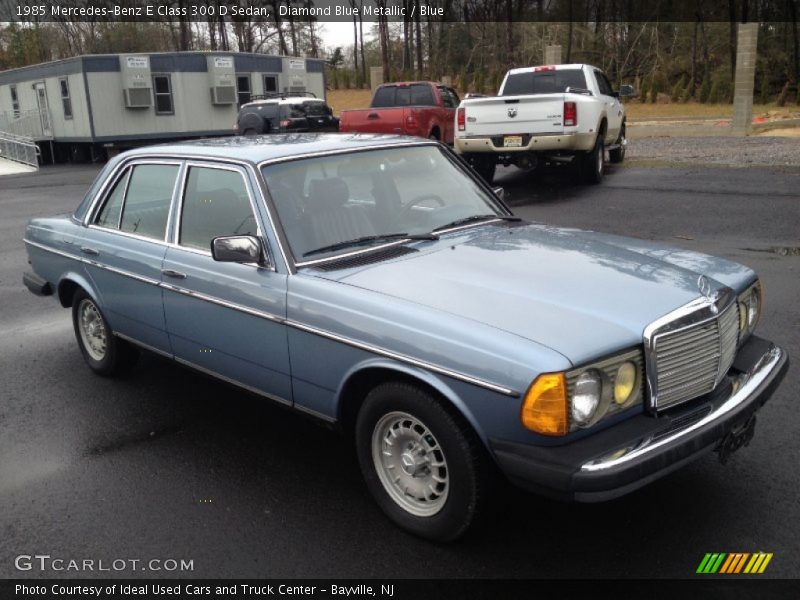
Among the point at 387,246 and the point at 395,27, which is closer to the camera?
the point at 387,246

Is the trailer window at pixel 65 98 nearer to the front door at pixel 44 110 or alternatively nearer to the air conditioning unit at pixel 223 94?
the front door at pixel 44 110

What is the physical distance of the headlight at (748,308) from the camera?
368 centimetres

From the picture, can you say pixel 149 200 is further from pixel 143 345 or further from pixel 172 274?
pixel 143 345

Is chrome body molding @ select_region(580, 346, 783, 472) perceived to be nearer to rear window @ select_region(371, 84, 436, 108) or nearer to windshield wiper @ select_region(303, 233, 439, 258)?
windshield wiper @ select_region(303, 233, 439, 258)

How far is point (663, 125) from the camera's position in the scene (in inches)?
1058

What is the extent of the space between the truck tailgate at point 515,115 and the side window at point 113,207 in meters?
8.53

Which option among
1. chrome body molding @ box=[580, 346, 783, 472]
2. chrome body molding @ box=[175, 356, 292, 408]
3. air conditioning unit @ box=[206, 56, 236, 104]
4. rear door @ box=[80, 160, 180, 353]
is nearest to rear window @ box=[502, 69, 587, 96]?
rear door @ box=[80, 160, 180, 353]

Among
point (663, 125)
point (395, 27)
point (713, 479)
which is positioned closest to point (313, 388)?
point (713, 479)

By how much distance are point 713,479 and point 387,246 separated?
1.98m

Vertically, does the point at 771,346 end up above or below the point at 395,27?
below

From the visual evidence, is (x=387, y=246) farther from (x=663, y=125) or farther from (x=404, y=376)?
(x=663, y=125)

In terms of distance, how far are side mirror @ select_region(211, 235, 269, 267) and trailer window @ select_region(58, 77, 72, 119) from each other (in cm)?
2998

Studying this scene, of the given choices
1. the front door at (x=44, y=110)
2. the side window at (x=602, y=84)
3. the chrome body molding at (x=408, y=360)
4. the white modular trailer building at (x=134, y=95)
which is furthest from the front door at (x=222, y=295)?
the front door at (x=44, y=110)

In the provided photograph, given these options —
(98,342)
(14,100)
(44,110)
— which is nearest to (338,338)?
(98,342)
